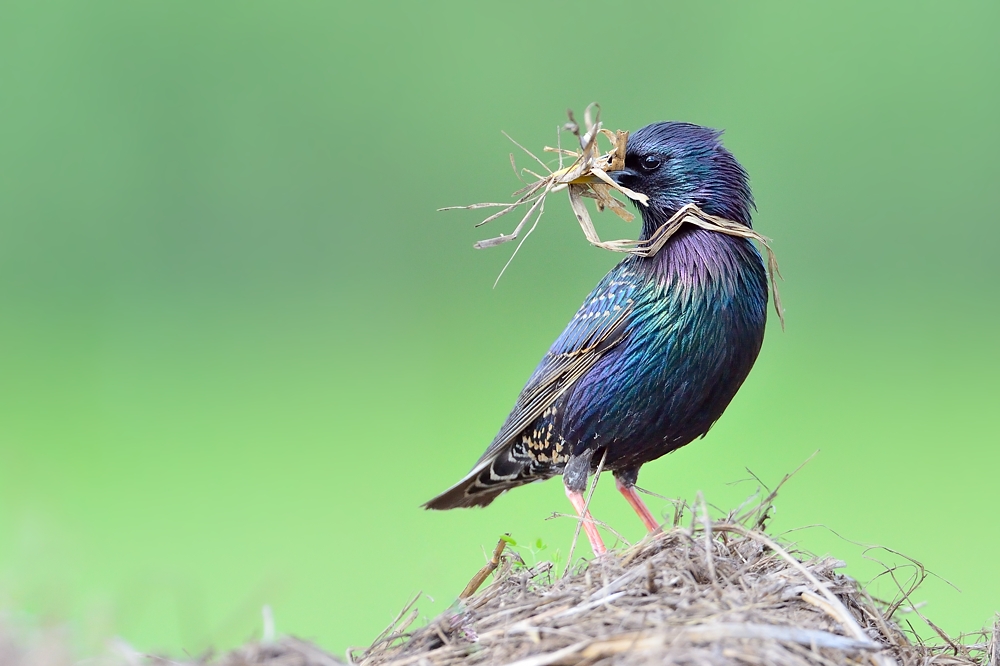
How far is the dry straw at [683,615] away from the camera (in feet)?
6.52

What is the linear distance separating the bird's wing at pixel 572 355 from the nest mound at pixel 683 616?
0.88 metres

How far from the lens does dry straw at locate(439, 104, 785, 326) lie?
3205mm

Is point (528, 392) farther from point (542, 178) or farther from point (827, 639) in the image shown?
point (827, 639)

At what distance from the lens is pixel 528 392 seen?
145 inches

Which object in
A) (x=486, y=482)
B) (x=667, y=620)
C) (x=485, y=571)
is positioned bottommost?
(x=667, y=620)

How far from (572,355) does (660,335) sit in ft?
1.34

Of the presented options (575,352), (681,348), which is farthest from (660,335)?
(575,352)

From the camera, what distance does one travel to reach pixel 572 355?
3.52 meters

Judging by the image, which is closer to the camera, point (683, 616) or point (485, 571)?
point (683, 616)

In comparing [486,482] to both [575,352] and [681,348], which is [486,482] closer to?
[575,352]

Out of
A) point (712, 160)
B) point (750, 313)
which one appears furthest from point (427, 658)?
point (712, 160)

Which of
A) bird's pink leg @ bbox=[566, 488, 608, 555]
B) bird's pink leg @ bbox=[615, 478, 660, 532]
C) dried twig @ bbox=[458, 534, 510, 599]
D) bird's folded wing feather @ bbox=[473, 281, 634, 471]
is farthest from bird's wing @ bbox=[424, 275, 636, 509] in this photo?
dried twig @ bbox=[458, 534, 510, 599]

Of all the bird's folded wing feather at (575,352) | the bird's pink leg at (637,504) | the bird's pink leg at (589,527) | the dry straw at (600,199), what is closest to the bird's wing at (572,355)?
the bird's folded wing feather at (575,352)

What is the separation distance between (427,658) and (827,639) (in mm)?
913
